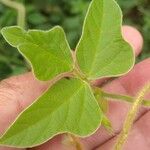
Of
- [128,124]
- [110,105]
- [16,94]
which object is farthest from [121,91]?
[128,124]

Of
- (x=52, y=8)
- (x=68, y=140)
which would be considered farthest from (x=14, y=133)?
(x=52, y=8)

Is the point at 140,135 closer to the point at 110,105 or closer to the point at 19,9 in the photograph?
the point at 110,105

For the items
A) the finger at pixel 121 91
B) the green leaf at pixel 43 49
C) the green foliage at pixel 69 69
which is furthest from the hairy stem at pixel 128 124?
the finger at pixel 121 91

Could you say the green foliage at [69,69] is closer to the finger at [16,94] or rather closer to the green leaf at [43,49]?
the green leaf at [43,49]

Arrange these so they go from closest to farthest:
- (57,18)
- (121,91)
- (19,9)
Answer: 1. (121,91)
2. (19,9)
3. (57,18)

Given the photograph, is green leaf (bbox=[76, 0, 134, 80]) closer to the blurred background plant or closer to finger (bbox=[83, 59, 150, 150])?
finger (bbox=[83, 59, 150, 150])

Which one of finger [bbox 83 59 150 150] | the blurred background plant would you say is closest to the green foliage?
finger [bbox 83 59 150 150]

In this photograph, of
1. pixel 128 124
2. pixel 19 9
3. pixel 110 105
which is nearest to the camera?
pixel 128 124
